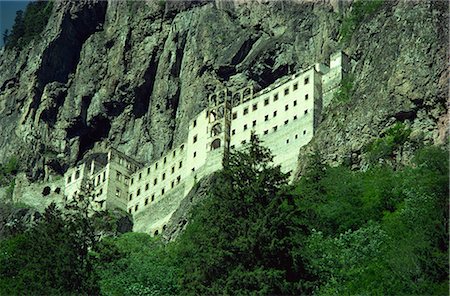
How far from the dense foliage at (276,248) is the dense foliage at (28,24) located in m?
83.9

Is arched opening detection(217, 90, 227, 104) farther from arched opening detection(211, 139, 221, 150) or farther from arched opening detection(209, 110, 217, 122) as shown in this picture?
arched opening detection(211, 139, 221, 150)

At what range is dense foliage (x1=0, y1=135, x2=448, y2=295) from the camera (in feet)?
129

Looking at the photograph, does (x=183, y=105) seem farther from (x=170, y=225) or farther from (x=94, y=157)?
(x=170, y=225)

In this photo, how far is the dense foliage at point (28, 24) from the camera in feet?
463

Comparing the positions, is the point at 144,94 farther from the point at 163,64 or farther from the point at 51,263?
the point at 51,263

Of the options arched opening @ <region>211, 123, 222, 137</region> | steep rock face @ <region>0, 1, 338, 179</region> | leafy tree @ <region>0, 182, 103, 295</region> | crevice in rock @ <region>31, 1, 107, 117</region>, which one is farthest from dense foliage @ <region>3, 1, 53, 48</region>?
leafy tree @ <region>0, 182, 103, 295</region>

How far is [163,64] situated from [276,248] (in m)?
80.5

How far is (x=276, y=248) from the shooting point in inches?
1544

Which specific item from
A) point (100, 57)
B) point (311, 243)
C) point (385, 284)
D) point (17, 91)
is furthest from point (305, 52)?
point (385, 284)

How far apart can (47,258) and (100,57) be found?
8178cm

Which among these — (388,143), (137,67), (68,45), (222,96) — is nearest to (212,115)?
(222,96)

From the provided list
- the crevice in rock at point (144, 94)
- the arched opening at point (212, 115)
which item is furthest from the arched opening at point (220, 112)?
the crevice in rock at point (144, 94)

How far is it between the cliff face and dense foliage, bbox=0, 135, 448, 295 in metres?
23.7

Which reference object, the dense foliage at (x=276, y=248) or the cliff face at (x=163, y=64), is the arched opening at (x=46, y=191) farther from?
the dense foliage at (x=276, y=248)
